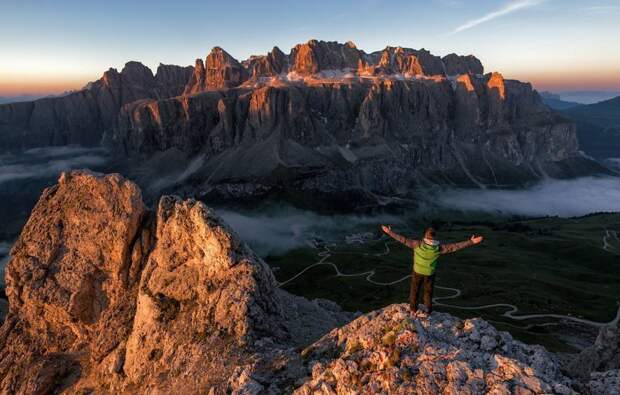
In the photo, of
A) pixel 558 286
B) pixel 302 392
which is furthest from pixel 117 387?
pixel 558 286

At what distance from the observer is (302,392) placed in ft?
70.8

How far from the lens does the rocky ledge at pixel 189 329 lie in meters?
20.6

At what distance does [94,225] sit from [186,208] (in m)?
13.1

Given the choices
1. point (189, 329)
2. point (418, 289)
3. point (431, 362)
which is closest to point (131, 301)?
point (189, 329)

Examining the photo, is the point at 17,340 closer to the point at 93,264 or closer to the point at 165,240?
the point at 93,264

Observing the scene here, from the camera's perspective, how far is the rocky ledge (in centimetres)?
2059

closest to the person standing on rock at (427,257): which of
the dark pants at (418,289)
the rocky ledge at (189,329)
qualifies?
the dark pants at (418,289)

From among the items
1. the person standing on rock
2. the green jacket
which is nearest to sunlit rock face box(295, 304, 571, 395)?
the person standing on rock

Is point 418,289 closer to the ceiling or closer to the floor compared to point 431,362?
closer to the ceiling

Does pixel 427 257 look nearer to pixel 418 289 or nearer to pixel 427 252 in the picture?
pixel 427 252

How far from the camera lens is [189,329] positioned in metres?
36.7

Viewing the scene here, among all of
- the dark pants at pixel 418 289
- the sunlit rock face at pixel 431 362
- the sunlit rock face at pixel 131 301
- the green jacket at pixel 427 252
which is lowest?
the sunlit rock face at pixel 131 301

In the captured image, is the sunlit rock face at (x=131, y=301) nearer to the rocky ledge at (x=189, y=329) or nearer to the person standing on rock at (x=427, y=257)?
the rocky ledge at (x=189, y=329)

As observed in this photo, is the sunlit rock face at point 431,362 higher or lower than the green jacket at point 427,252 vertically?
lower
